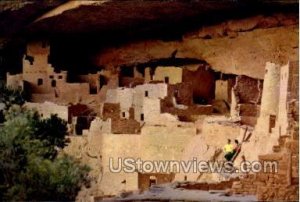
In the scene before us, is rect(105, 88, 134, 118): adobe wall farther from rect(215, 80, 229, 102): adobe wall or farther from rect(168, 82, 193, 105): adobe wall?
rect(215, 80, 229, 102): adobe wall

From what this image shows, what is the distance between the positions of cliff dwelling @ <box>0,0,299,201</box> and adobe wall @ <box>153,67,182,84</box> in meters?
0.02

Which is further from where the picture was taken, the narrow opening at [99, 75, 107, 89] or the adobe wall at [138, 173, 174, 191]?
the narrow opening at [99, 75, 107, 89]

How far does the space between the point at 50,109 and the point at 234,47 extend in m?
2.74

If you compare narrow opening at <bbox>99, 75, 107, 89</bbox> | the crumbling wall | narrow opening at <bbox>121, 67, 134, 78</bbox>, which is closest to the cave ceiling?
narrow opening at <bbox>121, 67, 134, 78</bbox>

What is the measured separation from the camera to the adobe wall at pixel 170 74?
1180cm

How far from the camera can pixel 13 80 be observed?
12.6 m

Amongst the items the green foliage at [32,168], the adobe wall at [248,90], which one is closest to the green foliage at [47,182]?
the green foliage at [32,168]

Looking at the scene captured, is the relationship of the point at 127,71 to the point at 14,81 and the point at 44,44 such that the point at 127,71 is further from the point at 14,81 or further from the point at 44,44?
the point at 14,81

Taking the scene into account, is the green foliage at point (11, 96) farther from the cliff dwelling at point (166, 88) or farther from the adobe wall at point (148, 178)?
the adobe wall at point (148, 178)

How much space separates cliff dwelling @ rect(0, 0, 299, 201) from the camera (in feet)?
25.0

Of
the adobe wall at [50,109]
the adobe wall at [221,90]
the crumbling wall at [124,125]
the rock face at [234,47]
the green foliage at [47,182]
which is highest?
the rock face at [234,47]

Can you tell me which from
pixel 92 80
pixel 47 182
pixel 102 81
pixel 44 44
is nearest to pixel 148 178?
pixel 47 182

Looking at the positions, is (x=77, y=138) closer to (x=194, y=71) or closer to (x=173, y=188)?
(x=194, y=71)

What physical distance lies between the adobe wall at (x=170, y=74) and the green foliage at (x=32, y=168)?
11.5 feet
